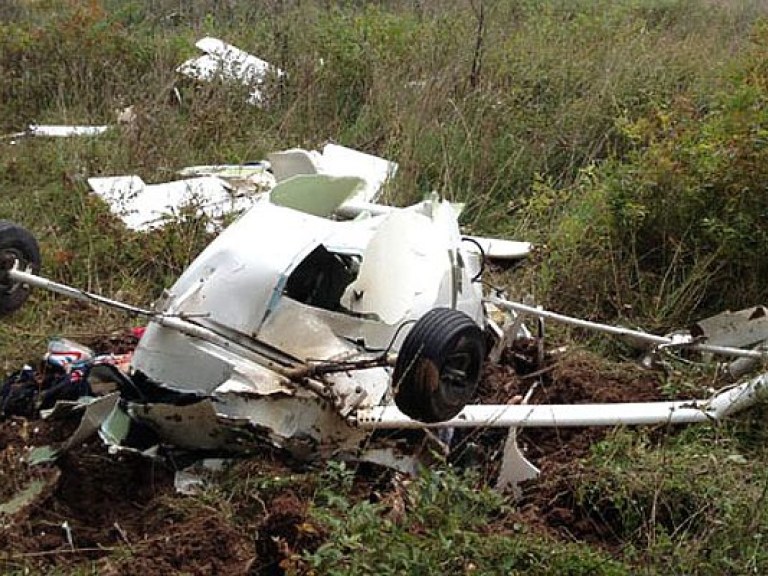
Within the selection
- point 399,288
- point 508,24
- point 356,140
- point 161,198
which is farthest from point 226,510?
point 508,24

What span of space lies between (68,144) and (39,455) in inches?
168

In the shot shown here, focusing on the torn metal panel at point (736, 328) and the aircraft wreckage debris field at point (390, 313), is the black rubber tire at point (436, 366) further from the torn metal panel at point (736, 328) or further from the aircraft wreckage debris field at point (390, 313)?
the torn metal panel at point (736, 328)

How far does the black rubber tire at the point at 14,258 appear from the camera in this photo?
4270 mm

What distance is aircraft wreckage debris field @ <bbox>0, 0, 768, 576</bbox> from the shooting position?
3.53 m

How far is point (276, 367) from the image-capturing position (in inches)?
155

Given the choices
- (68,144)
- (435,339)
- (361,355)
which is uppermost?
(435,339)

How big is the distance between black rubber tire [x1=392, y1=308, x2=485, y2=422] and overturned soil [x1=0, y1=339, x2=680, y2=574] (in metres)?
0.48

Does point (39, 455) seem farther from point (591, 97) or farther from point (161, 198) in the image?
point (591, 97)

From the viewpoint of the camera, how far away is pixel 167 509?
375 cm

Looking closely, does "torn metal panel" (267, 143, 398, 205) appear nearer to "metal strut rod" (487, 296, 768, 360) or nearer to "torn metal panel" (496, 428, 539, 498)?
"metal strut rod" (487, 296, 768, 360)

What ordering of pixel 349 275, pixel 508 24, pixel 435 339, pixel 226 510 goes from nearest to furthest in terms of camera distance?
1. pixel 435 339
2. pixel 226 510
3. pixel 349 275
4. pixel 508 24

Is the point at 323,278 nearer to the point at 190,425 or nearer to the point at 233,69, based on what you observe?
the point at 190,425

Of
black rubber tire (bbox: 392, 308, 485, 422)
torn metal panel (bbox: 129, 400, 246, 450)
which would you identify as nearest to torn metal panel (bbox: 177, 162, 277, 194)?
torn metal panel (bbox: 129, 400, 246, 450)

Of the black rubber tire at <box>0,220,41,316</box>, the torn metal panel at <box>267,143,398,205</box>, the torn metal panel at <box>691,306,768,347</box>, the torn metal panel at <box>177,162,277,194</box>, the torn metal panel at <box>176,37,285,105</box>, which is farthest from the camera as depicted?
the torn metal panel at <box>176,37,285,105</box>
